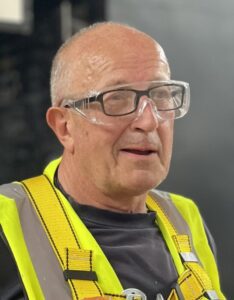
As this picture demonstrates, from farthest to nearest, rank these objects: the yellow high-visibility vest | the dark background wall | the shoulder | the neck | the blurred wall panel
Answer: the blurred wall panel
the dark background wall
the neck
the shoulder
the yellow high-visibility vest

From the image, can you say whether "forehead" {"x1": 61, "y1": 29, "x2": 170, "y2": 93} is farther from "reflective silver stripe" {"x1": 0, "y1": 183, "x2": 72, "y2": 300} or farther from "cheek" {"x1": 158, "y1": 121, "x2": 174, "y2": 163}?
"reflective silver stripe" {"x1": 0, "y1": 183, "x2": 72, "y2": 300}

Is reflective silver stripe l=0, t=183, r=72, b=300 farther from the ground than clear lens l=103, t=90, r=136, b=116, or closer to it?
closer to it

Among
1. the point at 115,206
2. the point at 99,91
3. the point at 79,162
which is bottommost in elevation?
the point at 115,206

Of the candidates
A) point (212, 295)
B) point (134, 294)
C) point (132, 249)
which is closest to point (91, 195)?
point (132, 249)

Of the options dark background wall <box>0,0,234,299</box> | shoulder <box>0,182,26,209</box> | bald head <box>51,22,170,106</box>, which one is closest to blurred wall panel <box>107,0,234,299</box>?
dark background wall <box>0,0,234,299</box>

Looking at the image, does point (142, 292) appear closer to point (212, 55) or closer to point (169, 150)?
point (169, 150)

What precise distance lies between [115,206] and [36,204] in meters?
0.23

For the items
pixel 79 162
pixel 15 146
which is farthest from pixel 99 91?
pixel 15 146

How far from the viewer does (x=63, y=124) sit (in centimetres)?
184

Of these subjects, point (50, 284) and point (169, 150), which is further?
point (169, 150)

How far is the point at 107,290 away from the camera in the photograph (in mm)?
1636

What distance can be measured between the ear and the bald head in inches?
1.7

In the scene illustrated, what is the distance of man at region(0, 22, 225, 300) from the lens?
1.64 meters

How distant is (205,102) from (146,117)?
2427mm
